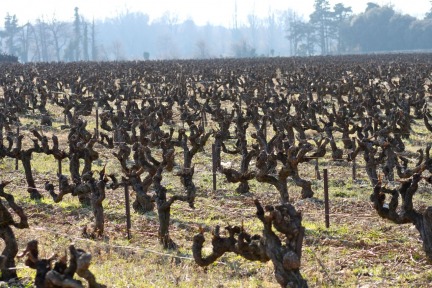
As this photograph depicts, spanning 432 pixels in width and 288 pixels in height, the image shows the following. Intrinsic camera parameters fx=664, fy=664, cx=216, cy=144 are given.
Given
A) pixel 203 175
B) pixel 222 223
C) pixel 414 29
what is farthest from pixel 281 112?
pixel 414 29

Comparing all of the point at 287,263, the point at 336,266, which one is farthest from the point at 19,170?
the point at 287,263

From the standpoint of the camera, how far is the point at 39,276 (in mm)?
7547

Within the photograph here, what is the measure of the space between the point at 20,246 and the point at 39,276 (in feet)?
13.3

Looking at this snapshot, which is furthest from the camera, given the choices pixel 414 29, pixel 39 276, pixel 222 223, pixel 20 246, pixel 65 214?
pixel 414 29

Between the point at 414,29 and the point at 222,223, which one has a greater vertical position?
the point at 414,29

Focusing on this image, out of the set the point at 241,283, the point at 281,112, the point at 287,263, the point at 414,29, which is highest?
the point at 414,29

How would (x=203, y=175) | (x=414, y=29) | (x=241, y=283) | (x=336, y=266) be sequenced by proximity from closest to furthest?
(x=241, y=283) < (x=336, y=266) < (x=203, y=175) < (x=414, y=29)

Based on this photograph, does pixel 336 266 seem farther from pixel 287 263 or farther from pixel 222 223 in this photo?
pixel 222 223

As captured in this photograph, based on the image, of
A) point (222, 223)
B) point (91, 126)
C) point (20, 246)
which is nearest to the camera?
point (20, 246)

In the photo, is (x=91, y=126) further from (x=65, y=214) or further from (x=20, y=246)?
(x=20, y=246)

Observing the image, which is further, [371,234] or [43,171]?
[43,171]

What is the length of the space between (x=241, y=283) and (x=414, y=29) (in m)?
112

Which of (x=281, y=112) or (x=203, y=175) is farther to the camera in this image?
(x=281, y=112)

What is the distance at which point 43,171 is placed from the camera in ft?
61.8
